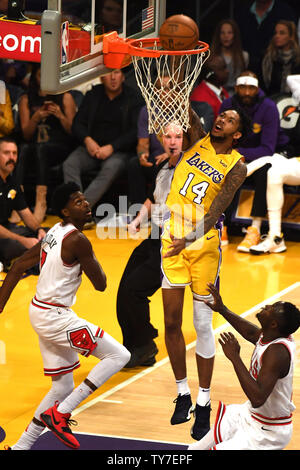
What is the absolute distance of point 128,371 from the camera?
6.86 meters

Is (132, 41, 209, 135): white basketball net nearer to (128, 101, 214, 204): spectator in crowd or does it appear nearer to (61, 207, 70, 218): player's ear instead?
(61, 207, 70, 218): player's ear

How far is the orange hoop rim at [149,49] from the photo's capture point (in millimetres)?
5980

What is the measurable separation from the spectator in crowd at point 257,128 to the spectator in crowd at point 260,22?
1753 millimetres

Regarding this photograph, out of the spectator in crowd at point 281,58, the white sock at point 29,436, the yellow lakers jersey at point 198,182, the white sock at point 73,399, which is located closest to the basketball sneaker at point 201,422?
the white sock at point 73,399

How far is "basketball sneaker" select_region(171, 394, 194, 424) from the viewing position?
586 centimetres

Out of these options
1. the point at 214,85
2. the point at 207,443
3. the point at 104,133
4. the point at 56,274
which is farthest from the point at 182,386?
the point at 214,85

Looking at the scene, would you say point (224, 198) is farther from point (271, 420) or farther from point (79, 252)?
point (271, 420)

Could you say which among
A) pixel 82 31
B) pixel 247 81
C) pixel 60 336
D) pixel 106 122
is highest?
pixel 82 31

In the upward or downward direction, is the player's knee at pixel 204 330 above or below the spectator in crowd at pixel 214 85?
below

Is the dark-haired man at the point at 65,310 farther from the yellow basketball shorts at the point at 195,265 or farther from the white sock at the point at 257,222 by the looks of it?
the white sock at the point at 257,222

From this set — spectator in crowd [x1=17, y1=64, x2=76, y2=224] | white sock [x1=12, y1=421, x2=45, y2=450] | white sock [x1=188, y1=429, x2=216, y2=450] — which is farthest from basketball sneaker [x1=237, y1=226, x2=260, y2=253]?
white sock [x1=188, y1=429, x2=216, y2=450]

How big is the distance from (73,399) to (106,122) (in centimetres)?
632

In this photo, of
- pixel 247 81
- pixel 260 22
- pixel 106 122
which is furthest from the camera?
pixel 260 22
